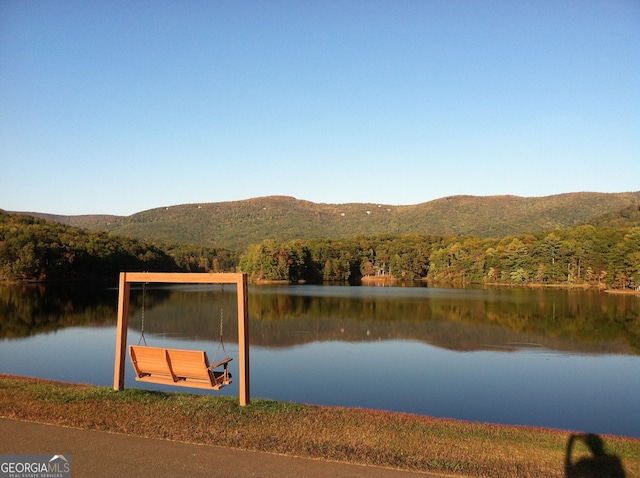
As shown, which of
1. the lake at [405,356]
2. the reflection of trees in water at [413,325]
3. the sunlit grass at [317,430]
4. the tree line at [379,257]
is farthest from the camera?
the tree line at [379,257]

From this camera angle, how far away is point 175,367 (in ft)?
31.4

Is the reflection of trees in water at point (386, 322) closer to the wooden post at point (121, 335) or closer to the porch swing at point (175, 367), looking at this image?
the wooden post at point (121, 335)

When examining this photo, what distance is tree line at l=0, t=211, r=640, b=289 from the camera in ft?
274

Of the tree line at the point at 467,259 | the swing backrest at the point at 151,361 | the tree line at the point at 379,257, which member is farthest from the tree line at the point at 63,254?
the swing backrest at the point at 151,361

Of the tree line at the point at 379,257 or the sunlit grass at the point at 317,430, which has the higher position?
the tree line at the point at 379,257

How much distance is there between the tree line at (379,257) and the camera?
8356cm

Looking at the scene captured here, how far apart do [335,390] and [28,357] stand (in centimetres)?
1223

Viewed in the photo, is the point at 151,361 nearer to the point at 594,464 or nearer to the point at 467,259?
the point at 594,464

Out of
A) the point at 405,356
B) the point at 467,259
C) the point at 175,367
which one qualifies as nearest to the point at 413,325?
the point at 405,356

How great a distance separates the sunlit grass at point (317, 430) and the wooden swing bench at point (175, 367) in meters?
0.35

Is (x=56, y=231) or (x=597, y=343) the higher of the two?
(x=56, y=231)

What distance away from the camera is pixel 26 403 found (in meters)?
9.13

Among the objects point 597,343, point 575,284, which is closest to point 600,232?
point 575,284

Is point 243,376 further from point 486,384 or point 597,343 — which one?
point 597,343
